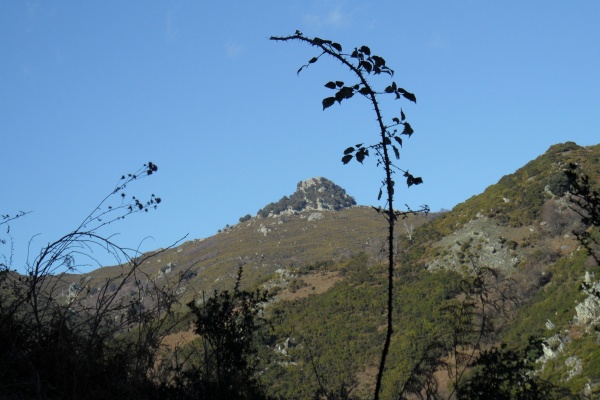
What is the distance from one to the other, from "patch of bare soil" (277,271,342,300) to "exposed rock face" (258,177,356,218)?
74.2m

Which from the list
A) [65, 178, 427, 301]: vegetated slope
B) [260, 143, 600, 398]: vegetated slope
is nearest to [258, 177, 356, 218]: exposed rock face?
[65, 178, 427, 301]: vegetated slope

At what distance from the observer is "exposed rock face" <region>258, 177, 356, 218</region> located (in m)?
140

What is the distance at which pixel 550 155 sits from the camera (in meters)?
63.8

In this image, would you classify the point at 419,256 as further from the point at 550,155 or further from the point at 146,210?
the point at 146,210

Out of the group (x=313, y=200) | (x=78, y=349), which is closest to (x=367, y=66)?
(x=78, y=349)

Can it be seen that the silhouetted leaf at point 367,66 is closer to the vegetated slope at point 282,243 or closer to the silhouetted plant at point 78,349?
the silhouetted plant at point 78,349

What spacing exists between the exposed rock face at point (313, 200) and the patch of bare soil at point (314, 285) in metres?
74.2

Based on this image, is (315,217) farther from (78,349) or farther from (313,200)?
(78,349)

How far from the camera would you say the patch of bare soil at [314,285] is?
56.9 meters

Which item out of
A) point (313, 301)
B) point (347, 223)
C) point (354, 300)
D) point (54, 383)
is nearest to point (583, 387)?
point (54, 383)

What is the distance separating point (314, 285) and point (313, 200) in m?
85.4

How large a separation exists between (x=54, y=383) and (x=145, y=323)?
575 millimetres

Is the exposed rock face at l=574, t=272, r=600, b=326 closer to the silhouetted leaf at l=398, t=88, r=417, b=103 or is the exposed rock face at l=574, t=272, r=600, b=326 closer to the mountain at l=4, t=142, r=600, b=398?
the mountain at l=4, t=142, r=600, b=398

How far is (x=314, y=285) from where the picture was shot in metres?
59.7
